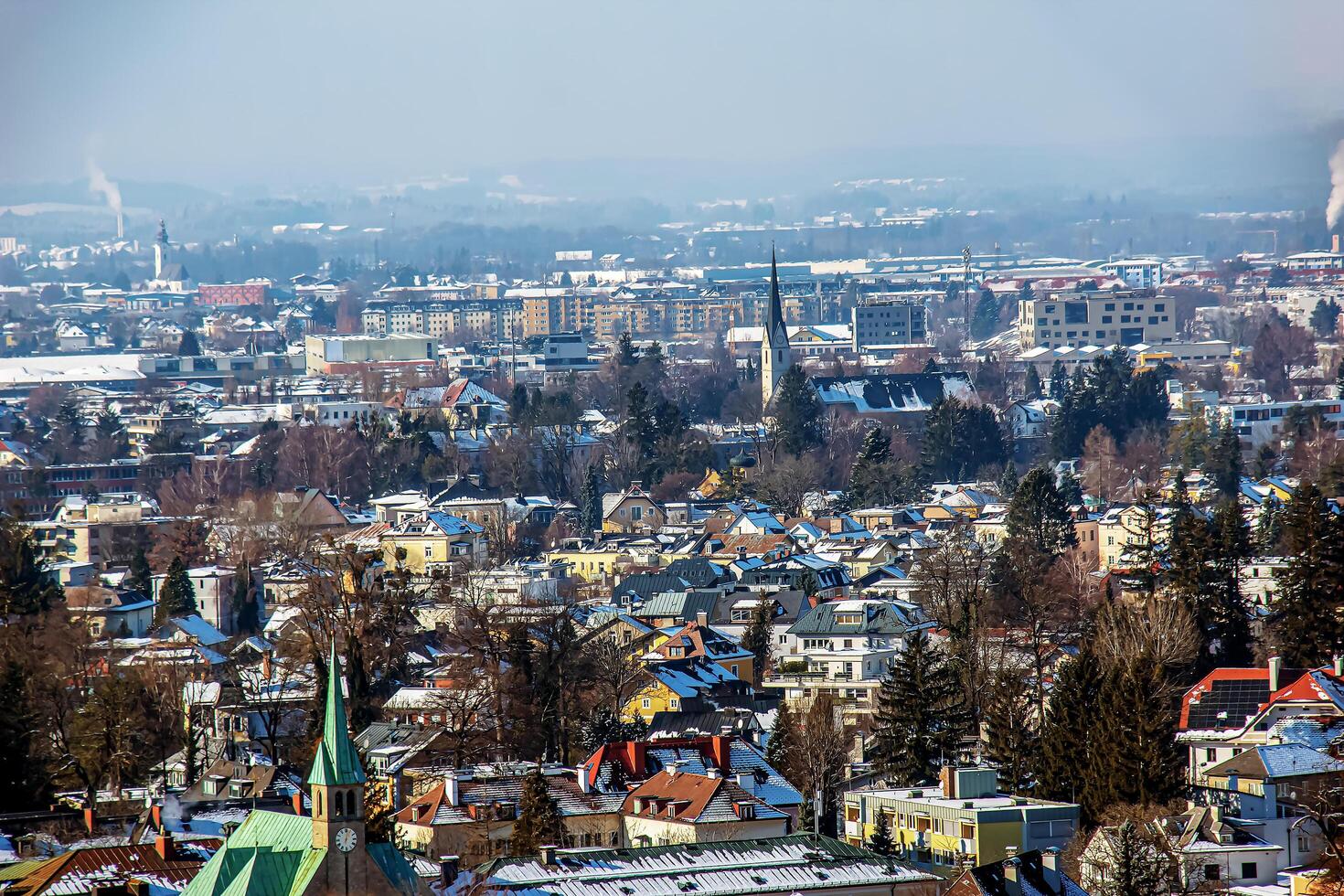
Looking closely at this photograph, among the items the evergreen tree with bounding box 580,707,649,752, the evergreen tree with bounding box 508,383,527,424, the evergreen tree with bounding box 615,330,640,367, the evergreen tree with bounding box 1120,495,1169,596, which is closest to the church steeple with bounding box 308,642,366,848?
the evergreen tree with bounding box 580,707,649,752

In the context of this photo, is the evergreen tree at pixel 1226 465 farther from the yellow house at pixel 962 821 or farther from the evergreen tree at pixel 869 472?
the yellow house at pixel 962 821

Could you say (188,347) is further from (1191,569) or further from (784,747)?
(784,747)

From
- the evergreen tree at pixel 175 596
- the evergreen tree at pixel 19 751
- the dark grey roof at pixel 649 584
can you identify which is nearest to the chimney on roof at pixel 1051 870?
the evergreen tree at pixel 19 751

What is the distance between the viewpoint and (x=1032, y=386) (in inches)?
4877

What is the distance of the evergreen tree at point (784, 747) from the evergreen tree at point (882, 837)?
8.47ft

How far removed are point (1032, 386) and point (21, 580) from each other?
73.2 meters

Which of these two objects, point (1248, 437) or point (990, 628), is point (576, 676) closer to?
point (990, 628)

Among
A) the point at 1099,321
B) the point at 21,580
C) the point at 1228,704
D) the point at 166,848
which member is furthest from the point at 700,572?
the point at 1099,321

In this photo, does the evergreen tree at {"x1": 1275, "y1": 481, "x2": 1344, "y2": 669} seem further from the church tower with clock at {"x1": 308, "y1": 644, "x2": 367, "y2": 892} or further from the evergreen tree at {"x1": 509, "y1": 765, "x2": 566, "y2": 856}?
the church tower with clock at {"x1": 308, "y1": 644, "x2": 367, "y2": 892}

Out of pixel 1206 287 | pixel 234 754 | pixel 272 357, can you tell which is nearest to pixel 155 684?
pixel 234 754

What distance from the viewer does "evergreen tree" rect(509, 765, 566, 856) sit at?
32.8 meters

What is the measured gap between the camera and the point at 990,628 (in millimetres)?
51188

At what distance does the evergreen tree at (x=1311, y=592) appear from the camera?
151 ft

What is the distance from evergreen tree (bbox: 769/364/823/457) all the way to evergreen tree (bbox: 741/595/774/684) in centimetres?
3212
